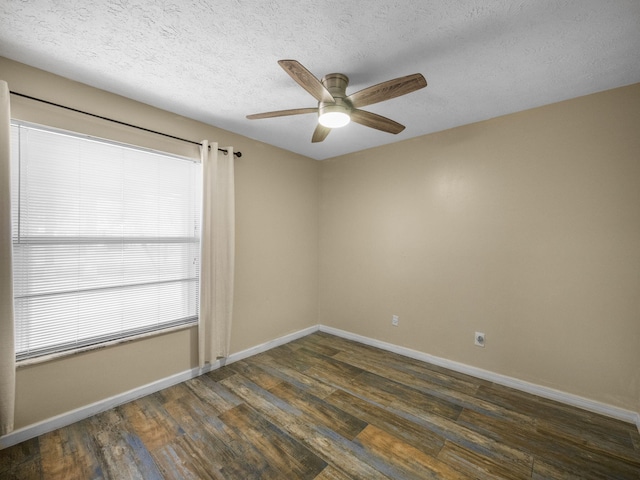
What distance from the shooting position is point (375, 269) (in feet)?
12.1

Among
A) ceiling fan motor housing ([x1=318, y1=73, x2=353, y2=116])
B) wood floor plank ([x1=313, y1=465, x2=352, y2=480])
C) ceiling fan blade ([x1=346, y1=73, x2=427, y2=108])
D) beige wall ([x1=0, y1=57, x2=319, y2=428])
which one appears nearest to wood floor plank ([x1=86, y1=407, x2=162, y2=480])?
beige wall ([x1=0, y1=57, x2=319, y2=428])

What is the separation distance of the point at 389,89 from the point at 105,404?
10.3 ft

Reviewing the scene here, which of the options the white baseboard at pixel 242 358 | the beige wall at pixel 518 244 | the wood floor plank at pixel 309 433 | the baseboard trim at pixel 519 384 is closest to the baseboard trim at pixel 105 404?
the white baseboard at pixel 242 358

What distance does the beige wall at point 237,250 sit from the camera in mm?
2025

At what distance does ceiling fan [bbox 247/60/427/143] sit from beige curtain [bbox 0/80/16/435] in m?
1.55

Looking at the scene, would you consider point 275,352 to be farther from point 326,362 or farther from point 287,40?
point 287,40

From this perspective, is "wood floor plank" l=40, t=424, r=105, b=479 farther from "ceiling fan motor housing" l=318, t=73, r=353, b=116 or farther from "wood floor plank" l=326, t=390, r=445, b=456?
"ceiling fan motor housing" l=318, t=73, r=353, b=116

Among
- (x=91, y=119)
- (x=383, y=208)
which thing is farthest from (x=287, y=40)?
(x=383, y=208)

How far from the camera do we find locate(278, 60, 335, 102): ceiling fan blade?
146 cm

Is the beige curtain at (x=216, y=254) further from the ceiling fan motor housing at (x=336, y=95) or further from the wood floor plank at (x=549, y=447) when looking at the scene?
the wood floor plank at (x=549, y=447)

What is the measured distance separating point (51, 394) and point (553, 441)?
3.57 meters

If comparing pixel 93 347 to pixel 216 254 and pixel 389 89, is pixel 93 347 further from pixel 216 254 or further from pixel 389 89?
pixel 389 89

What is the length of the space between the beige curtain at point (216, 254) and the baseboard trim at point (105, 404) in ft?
0.58

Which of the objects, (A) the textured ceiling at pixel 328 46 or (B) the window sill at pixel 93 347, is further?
Answer: (B) the window sill at pixel 93 347
